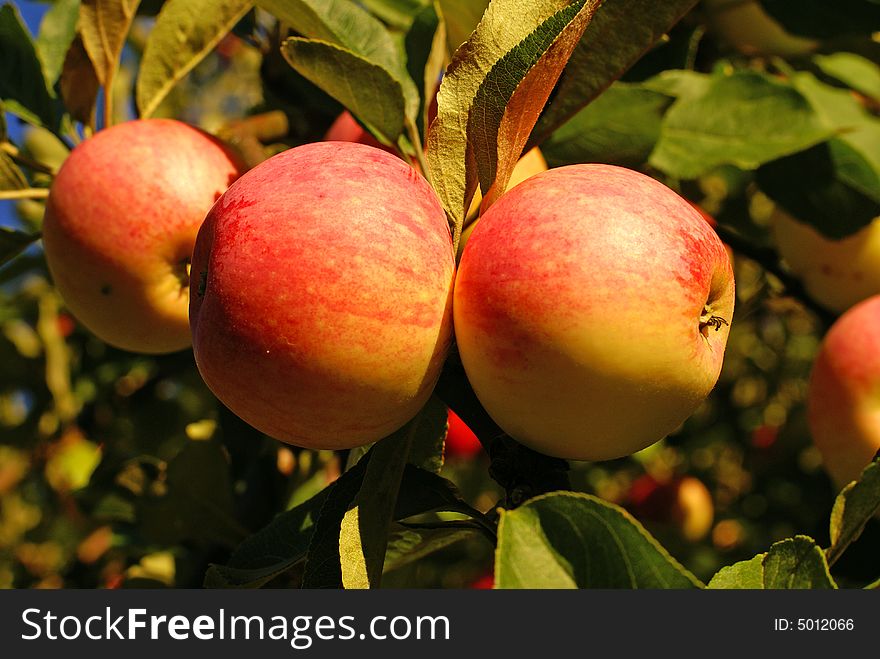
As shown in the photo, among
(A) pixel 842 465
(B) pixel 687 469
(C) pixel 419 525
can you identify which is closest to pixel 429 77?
(C) pixel 419 525

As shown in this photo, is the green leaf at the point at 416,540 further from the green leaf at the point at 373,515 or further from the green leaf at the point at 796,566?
the green leaf at the point at 796,566

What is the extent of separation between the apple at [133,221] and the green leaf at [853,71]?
1144 millimetres

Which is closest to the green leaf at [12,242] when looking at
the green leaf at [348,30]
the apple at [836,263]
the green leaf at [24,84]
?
the green leaf at [24,84]

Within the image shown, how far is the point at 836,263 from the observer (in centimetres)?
150

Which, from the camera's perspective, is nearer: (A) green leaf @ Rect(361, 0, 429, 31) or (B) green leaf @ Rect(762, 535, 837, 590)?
(B) green leaf @ Rect(762, 535, 837, 590)

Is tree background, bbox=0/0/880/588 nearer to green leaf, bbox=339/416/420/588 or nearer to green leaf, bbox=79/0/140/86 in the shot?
green leaf, bbox=79/0/140/86

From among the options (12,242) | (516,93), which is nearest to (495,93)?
(516,93)

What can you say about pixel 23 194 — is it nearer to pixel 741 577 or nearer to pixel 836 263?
pixel 741 577

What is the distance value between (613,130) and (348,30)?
365 mm

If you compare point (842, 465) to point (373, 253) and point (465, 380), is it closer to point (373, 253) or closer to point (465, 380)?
point (465, 380)

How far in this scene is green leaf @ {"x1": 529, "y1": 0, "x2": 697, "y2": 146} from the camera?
0.88m

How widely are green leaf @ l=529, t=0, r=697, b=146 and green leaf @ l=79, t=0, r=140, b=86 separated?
0.60m

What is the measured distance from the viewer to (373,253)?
711 millimetres

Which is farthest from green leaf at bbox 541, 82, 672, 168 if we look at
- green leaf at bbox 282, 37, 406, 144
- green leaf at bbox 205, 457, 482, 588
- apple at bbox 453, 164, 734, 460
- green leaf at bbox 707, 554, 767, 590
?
green leaf at bbox 707, 554, 767, 590
